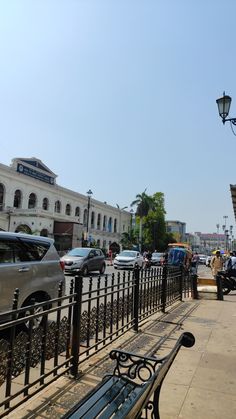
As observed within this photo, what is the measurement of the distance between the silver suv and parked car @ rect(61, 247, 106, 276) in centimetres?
1118

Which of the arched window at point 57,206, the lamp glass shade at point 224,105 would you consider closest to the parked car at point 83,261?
the lamp glass shade at point 224,105

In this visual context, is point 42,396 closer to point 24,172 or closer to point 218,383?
point 218,383

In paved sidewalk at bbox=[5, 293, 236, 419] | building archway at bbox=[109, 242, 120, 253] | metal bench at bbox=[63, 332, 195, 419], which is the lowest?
paved sidewalk at bbox=[5, 293, 236, 419]

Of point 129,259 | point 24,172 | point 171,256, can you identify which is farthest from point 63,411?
point 24,172

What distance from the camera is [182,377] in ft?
14.0

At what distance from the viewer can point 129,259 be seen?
87.6 ft

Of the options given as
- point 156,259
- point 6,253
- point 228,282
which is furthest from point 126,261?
point 6,253

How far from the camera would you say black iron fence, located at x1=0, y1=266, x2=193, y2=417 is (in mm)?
3104

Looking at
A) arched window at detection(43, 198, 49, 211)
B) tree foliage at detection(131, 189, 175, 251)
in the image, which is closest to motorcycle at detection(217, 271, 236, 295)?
arched window at detection(43, 198, 49, 211)

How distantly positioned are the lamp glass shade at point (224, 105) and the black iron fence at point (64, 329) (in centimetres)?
505

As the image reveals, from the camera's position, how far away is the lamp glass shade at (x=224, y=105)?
412 inches

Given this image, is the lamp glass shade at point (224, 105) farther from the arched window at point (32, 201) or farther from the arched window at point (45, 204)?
the arched window at point (45, 204)

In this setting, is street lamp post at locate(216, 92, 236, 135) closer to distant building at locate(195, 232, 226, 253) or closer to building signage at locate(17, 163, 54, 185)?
building signage at locate(17, 163, 54, 185)

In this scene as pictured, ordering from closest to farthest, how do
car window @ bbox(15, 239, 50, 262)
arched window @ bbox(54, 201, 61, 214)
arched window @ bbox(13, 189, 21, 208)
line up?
car window @ bbox(15, 239, 50, 262) → arched window @ bbox(13, 189, 21, 208) → arched window @ bbox(54, 201, 61, 214)
